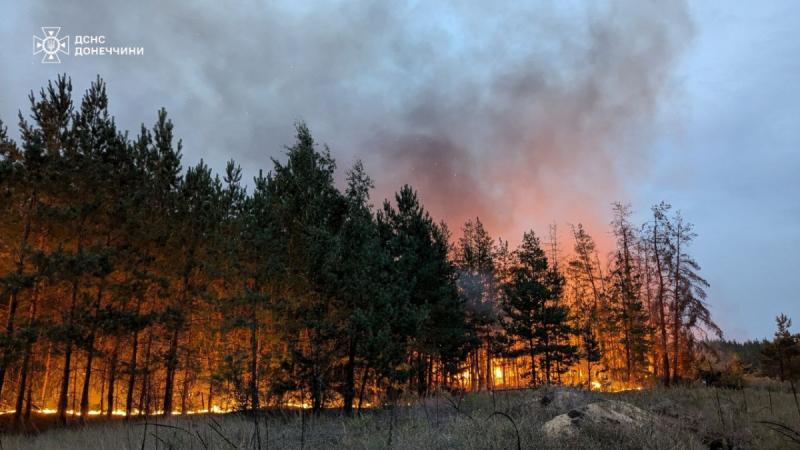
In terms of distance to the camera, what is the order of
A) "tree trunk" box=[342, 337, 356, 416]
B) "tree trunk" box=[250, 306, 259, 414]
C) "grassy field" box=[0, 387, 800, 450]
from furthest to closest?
1. "tree trunk" box=[342, 337, 356, 416]
2. "grassy field" box=[0, 387, 800, 450]
3. "tree trunk" box=[250, 306, 259, 414]

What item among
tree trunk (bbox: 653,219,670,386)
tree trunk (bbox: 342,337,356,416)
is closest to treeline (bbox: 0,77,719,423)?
tree trunk (bbox: 342,337,356,416)

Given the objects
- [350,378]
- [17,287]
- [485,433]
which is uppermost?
[17,287]

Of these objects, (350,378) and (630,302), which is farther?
(630,302)

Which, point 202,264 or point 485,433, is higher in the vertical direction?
point 202,264

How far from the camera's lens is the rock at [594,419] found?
7.87m

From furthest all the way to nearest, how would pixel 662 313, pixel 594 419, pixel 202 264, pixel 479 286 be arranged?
pixel 479 286, pixel 662 313, pixel 202 264, pixel 594 419

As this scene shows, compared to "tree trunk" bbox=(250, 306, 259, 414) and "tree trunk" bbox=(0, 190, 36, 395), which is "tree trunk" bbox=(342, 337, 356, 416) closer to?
"tree trunk" bbox=(250, 306, 259, 414)

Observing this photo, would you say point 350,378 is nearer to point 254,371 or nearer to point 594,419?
point 594,419

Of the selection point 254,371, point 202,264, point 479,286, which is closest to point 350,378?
point 202,264

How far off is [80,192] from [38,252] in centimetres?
346

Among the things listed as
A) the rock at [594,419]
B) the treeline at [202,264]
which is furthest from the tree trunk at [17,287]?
the rock at [594,419]

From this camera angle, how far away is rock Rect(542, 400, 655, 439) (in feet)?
25.8

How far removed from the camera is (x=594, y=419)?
8438 mm

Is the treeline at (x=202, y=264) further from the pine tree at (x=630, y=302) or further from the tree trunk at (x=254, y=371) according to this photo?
the pine tree at (x=630, y=302)
